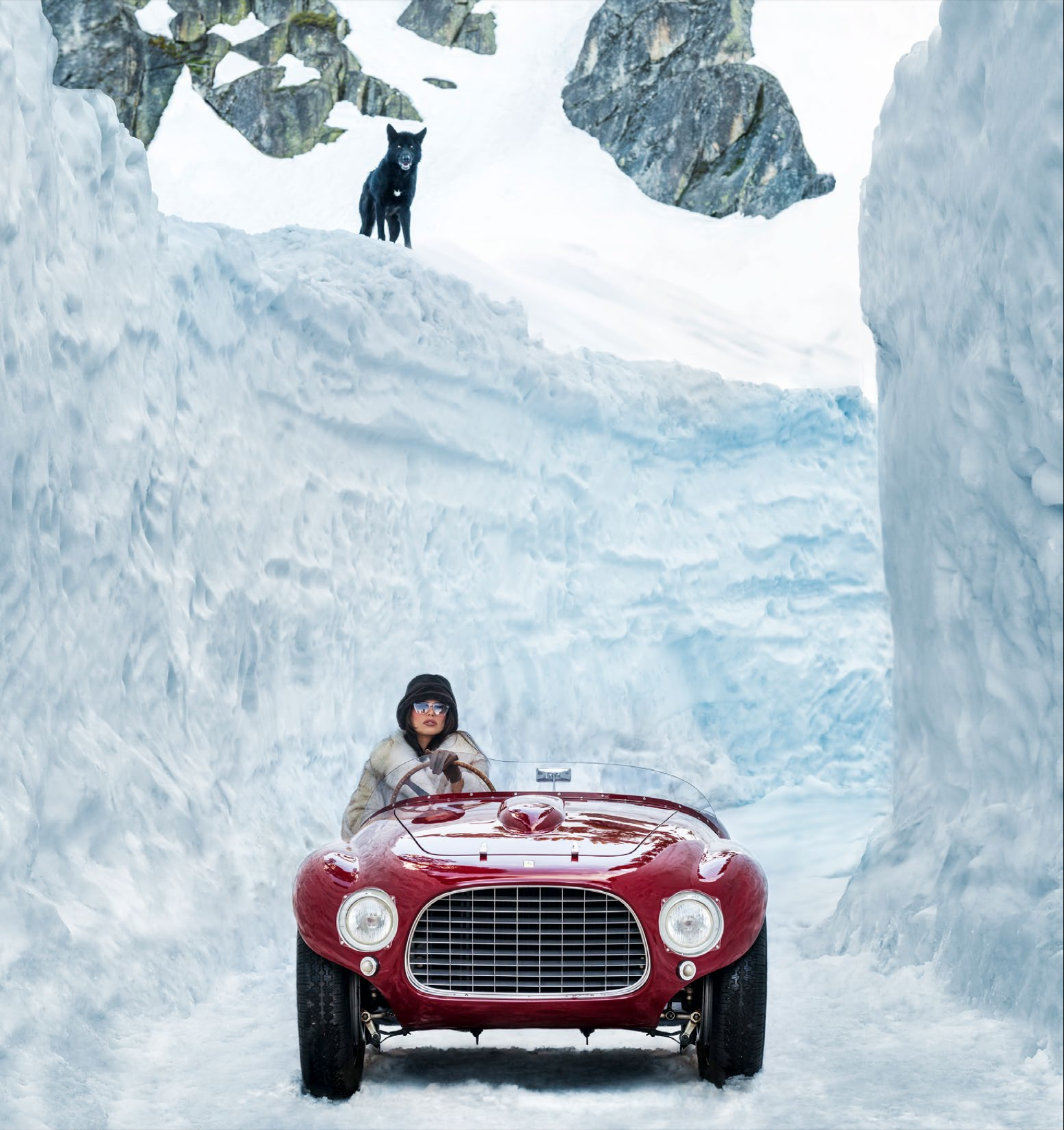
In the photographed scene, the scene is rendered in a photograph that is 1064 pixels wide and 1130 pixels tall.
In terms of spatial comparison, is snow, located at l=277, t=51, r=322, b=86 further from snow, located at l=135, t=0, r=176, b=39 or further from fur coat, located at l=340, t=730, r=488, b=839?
fur coat, located at l=340, t=730, r=488, b=839

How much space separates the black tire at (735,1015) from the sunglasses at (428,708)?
1558 mm

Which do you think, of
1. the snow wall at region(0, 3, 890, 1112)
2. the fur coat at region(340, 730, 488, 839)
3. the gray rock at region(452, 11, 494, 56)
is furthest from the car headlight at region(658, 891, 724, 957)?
the gray rock at region(452, 11, 494, 56)

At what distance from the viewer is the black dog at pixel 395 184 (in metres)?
11.2

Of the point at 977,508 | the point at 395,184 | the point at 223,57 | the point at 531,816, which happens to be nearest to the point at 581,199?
the point at 223,57

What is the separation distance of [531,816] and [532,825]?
5cm

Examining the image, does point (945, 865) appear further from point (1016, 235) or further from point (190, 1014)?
point (190, 1014)

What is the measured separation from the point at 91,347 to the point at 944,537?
365 cm

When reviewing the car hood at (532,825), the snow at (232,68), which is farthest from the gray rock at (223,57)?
the car hood at (532,825)

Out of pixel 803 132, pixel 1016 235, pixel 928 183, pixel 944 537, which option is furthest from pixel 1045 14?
pixel 803 132

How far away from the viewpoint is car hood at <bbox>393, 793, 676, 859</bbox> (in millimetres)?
3604

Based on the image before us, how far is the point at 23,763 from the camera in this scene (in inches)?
185

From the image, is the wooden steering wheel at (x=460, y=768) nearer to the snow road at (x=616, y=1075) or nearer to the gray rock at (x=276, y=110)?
the snow road at (x=616, y=1075)

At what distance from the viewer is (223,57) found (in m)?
36.1

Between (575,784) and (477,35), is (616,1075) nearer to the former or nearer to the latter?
(575,784)
